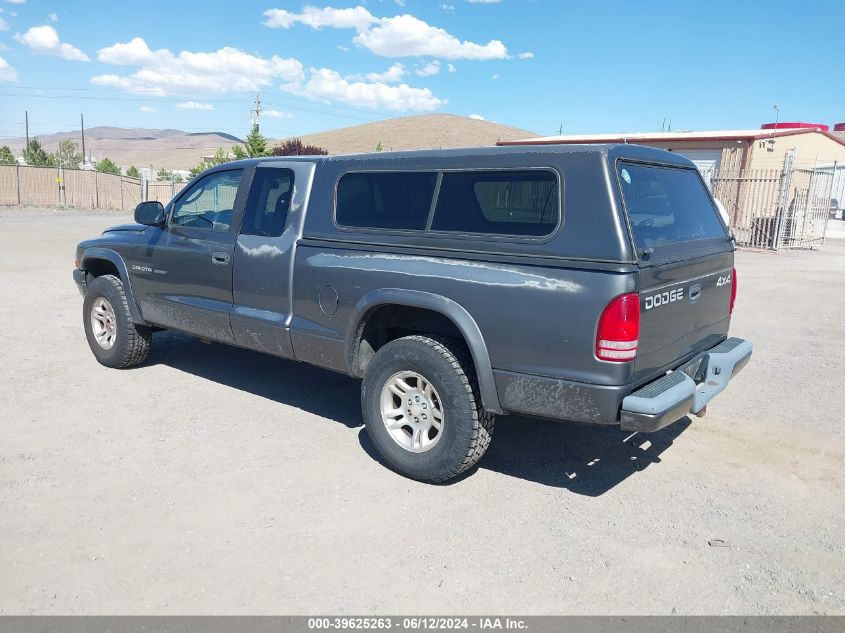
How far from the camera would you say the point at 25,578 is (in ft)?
10.2

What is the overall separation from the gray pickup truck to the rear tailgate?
0.02 m

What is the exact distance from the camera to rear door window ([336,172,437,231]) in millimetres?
4238

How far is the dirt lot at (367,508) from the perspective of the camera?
3.07 m

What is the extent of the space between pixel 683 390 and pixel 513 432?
162 cm

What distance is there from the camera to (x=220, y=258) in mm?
5191

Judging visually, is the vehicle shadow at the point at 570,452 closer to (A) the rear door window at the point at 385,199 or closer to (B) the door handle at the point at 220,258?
(A) the rear door window at the point at 385,199

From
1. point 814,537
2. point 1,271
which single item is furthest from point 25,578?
point 1,271

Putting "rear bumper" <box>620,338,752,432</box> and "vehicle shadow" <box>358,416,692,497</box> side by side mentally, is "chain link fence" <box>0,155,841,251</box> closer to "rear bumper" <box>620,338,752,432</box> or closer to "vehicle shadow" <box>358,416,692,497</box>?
"vehicle shadow" <box>358,416,692,497</box>

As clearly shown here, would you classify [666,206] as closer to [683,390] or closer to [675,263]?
[675,263]

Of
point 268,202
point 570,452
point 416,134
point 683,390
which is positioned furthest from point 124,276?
point 416,134

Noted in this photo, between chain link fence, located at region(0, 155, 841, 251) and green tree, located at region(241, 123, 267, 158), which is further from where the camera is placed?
green tree, located at region(241, 123, 267, 158)

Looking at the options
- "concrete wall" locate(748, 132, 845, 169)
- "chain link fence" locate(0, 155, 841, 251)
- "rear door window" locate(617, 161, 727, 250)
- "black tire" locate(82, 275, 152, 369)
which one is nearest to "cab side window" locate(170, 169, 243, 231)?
"black tire" locate(82, 275, 152, 369)

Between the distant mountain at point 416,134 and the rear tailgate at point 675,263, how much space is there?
267ft

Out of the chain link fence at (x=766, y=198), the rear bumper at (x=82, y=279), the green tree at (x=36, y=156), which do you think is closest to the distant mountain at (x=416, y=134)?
the green tree at (x=36, y=156)
